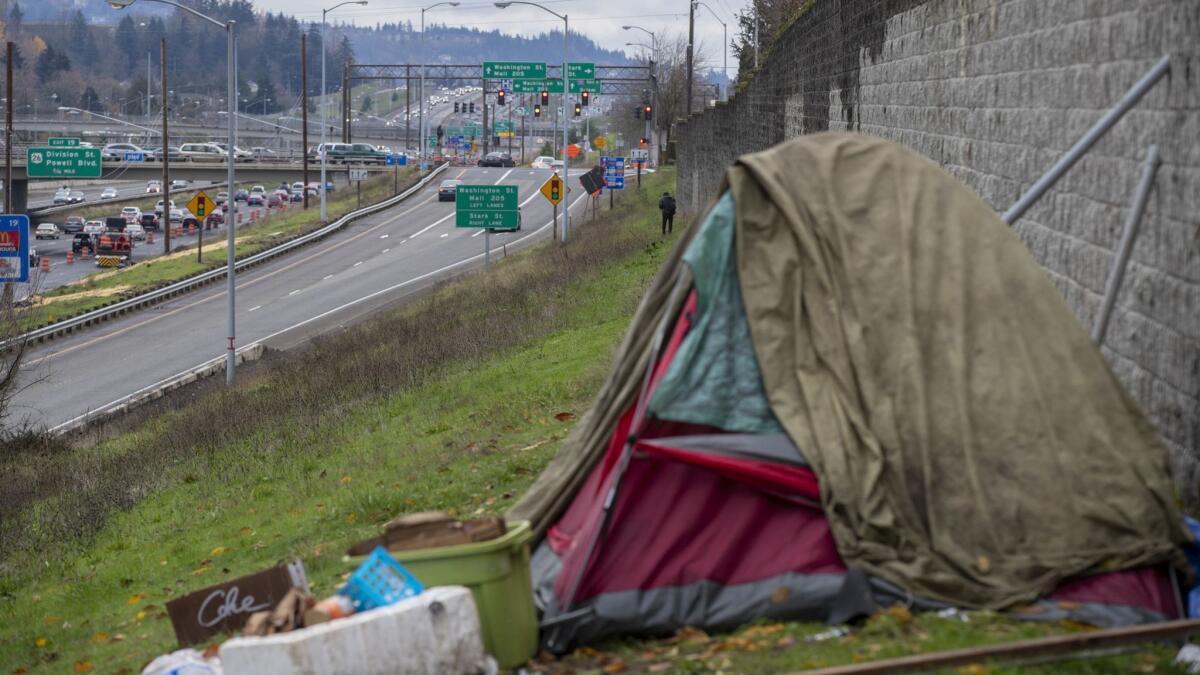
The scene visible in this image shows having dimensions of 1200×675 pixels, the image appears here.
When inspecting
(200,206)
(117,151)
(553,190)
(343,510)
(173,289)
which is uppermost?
(117,151)

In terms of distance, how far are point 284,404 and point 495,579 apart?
17123 mm

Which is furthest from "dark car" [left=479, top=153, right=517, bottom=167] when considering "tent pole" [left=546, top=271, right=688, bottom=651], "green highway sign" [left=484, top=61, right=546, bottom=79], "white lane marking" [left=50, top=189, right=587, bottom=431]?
"tent pole" [left=546, top=271, right=688, bottom=651]

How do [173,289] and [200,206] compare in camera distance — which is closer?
[200,206]

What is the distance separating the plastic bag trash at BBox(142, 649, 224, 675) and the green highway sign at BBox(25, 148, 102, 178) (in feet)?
160

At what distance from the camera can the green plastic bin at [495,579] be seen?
7.03 meters

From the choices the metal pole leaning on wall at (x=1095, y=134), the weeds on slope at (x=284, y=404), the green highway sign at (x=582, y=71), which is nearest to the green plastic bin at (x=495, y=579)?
the metal pole leaning on wall at (x=1095, y=134)

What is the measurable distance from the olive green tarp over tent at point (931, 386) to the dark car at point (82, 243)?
73490 mm

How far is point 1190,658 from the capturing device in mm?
6273

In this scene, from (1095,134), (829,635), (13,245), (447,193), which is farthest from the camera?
(447,193)

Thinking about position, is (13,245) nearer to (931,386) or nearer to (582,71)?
(931,386)

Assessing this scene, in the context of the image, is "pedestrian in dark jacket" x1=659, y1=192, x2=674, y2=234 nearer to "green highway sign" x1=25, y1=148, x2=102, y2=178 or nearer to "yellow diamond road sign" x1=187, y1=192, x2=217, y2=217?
"yellow diamond road sign" x1=187, y1=192, x2=217, y2=217

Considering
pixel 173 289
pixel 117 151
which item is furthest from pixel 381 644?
A: pixel 117 151

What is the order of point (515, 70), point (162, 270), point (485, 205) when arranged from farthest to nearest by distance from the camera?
1. point (515, 70)
2. point (162, 270)
3. point (485, 205)

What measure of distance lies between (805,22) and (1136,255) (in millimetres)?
18111
